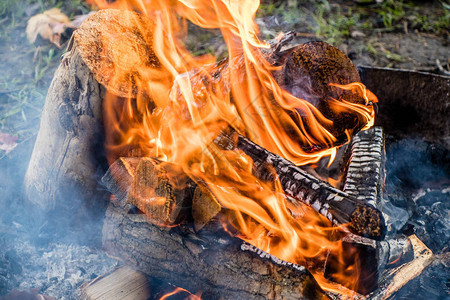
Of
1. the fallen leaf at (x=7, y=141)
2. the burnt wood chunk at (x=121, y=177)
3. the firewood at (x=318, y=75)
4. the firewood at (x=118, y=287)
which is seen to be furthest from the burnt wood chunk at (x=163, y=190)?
the fallen leaf at (x=7, y=141)

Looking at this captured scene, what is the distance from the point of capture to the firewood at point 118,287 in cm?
194

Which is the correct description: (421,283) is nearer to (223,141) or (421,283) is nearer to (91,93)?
(223,141)

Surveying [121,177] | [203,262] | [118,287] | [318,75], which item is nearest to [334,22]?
[318,75]

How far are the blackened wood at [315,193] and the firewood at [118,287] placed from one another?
81 cm

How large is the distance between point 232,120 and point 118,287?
1043mm

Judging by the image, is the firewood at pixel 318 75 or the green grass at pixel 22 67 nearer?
the firewood at pixel 318 75

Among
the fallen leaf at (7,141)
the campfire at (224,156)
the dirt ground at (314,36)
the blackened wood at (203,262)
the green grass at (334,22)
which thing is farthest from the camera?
the green grass at (334,22)

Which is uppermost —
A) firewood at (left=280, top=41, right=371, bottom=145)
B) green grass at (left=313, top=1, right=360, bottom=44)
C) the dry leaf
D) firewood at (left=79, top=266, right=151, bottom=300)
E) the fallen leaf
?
firewood at (left=280, top=41, right=371, bottom=145)

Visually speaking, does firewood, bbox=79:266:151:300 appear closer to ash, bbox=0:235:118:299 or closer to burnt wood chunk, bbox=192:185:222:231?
ash, bbox=0:235:118:299

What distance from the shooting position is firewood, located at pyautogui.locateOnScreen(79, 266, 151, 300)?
194 cm

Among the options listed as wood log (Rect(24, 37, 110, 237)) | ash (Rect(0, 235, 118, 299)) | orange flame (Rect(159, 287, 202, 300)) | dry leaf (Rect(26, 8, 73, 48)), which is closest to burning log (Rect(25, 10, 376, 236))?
wood log (Rect(24, 37, 110, 237))

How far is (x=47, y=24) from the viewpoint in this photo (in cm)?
468

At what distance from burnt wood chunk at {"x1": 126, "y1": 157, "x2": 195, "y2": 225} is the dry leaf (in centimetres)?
322

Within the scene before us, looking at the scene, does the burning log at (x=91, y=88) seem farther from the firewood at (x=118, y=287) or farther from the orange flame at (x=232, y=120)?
the firewood at (x=118, y=287)
